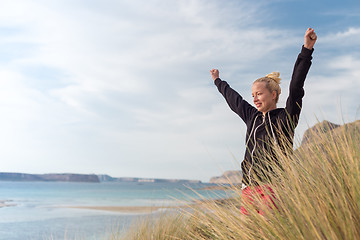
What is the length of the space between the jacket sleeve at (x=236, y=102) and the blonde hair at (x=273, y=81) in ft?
0.95

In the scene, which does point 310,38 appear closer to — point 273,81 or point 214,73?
point 273,81

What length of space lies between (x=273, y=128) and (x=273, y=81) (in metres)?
0.42

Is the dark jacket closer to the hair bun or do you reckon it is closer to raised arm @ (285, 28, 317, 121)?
raised arm @ (285, 28, 317, 121)

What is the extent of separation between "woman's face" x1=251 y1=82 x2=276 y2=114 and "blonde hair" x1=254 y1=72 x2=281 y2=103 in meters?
0.03

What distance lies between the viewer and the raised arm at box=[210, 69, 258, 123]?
3.21 meters

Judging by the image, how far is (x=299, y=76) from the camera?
2664 mm

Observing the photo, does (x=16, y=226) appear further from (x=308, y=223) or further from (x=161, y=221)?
(x=308, y=223)

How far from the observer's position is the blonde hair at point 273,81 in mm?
2913

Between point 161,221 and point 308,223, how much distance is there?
308 centimetres

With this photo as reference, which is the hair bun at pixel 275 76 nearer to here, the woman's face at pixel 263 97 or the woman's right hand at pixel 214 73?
the woman's face at pixel 263 97

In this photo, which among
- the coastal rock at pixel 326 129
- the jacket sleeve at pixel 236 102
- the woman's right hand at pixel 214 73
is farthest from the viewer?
the woman's right hand at pixel 214 73

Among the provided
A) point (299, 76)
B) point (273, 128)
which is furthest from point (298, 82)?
point (273, 128)

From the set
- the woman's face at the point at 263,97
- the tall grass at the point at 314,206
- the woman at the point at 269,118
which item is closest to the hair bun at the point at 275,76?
the woman at the point at 269,118

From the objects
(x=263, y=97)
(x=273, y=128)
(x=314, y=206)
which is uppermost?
(x=263, y=97)
